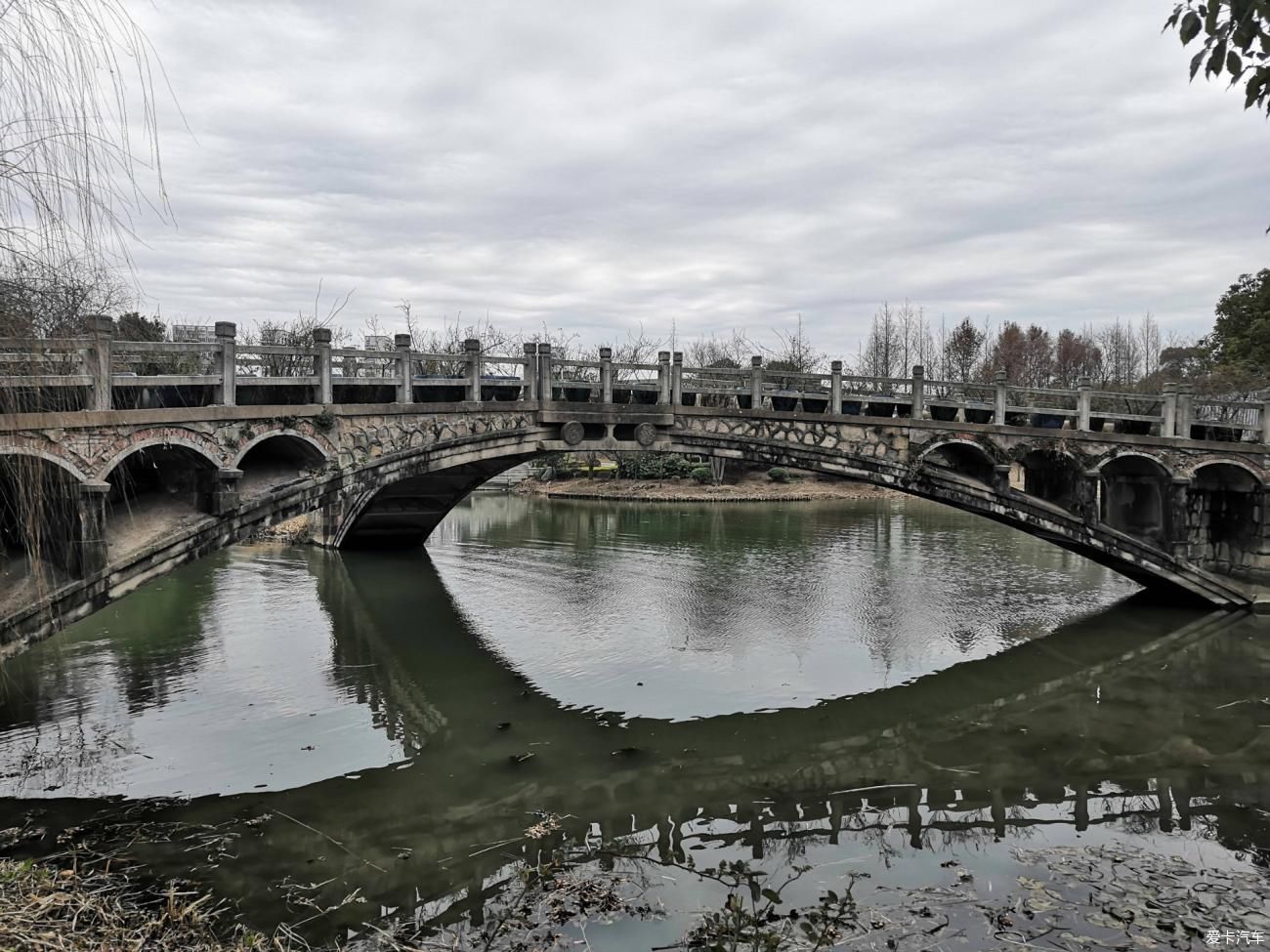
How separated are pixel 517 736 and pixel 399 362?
6891mm

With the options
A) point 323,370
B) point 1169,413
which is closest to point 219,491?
point 323,370

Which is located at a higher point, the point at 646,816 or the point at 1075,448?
the point at 1075,448

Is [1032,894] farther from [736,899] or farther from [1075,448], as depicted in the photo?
[1075,448]

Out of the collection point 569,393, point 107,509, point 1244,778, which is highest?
Result: point 569,393

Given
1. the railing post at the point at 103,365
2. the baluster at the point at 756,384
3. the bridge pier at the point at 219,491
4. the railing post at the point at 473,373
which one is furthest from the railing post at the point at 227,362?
the baluster at the point at 756,384

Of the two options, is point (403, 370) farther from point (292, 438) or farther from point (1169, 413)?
point (1169, 413)

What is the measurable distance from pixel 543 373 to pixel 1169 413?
13.8m

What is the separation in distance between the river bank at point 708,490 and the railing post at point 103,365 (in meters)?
31.9

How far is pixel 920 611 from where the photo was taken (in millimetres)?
18906

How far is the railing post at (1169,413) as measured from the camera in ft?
60.3

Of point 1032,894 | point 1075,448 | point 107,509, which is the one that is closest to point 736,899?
point 1032,894

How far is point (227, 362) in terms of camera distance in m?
12.1

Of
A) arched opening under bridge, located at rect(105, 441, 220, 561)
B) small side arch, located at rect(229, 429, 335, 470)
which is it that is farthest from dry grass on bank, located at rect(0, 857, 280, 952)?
small side arch, located at rect(229, 429, 335, 470)

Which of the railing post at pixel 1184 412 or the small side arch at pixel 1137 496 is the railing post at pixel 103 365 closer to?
the small side arch at pixel 1137 496
